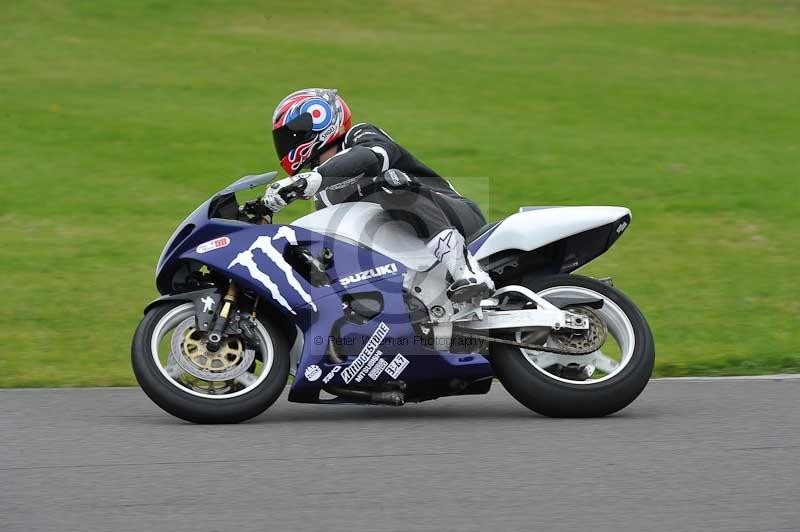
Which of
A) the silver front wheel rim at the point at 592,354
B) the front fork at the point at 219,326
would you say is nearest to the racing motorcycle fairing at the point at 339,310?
the front fork at the point at 219,326

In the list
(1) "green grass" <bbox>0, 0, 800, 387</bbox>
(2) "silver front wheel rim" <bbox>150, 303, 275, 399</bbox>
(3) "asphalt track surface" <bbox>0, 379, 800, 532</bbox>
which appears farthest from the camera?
(1) "green grass" <bbox>0, 0, 800, 387</bbox>

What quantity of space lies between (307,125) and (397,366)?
4.21ft

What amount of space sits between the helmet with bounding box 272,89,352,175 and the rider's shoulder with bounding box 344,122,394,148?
0.08 meters

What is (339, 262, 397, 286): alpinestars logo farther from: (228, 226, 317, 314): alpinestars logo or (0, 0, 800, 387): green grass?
(0, 0, 800, 387): green grass

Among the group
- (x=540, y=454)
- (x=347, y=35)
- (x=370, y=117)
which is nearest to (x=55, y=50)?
(x=347, y=35)

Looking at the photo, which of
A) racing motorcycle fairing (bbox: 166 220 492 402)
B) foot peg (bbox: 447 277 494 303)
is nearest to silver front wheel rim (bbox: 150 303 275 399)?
racing motorcycle fairing (bbox: 166 220 492 402)

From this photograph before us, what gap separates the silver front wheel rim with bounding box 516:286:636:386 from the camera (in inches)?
248

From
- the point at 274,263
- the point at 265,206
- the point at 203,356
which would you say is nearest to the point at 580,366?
the point at 274,263

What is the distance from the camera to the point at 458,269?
6.17 metres

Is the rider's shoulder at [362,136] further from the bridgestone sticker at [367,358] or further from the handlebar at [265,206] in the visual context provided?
the bridgestone sticker at [367,358]

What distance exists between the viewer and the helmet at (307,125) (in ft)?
21.1

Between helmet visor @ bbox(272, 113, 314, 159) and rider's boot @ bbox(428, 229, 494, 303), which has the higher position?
helmet visor @ bbox(272, 113, 314, 159)

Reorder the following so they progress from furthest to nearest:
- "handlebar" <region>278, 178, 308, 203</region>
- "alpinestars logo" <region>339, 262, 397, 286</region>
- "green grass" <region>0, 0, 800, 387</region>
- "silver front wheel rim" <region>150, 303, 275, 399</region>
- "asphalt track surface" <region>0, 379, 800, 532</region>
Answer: "green grass" <region>0, 0, 800, 387</region>
"alpinestars logo" <region>339, 262, 397, 286</region>
"silver front wheel rim" <region>150, 303, 275, 399</region>
"handlebar" <region>278, 178, 308, 203</region>
"asphalt track surface" <region>0, 379, 800, 532</region>

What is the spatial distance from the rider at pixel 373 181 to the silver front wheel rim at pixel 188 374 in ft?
2.14
